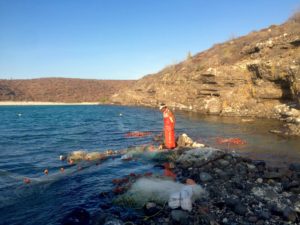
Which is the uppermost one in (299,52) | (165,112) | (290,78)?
(299,52)

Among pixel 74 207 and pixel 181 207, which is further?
pixel 74 207

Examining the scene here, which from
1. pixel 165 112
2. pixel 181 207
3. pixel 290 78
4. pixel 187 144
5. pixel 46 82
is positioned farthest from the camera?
pixel 46 82

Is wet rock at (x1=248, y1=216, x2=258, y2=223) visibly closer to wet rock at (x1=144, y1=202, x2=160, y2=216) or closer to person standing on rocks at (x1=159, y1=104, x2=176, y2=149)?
wet rock at (x1=144, y1=202, x2=160, y2=216)

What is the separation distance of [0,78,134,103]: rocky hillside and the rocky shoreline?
133m

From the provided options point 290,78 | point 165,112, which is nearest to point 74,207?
point 165,112

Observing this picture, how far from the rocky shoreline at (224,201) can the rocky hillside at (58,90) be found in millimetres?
133310

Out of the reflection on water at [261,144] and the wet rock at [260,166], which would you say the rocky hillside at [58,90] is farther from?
the wet rock at [260,166]

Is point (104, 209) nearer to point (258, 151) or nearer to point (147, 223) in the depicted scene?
point (147, 223)

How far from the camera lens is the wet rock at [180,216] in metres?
8.25

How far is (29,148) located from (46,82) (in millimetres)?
166318

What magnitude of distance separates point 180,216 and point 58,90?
167m

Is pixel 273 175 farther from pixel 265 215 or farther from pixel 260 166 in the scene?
pixel 265 215

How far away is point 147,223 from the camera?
848 centimetres

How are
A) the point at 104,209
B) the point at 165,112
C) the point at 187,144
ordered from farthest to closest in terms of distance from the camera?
the point at 187,144 → the point at 165,112 → the point at 104,209
